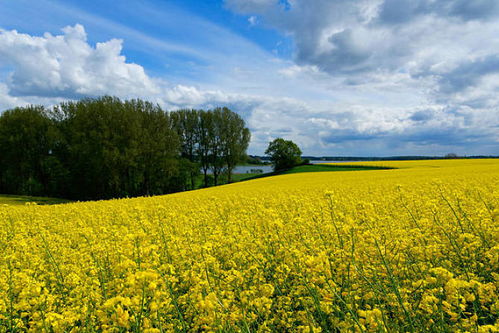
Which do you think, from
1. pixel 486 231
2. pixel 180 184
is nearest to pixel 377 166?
pixel 180 184

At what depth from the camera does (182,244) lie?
16.3 feet

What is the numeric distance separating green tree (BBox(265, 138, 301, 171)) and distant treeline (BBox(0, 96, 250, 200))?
2885 centimetres

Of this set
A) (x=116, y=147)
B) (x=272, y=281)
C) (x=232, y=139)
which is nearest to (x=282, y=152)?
(x=232, y=139)

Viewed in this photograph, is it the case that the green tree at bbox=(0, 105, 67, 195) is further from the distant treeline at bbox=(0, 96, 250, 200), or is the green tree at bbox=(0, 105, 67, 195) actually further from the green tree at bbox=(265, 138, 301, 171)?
the green tree at bbox=(265, 138, 301, 171)

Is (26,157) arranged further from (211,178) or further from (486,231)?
(486,231)

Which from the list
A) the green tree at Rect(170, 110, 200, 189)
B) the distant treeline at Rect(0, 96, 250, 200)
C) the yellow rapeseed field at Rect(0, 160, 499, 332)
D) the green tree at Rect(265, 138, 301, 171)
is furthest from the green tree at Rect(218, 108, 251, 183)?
the yellow rapeseed field at Rect(0, 160, 499, 332)

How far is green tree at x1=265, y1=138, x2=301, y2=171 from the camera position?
223 ft

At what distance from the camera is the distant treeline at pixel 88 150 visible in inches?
1411

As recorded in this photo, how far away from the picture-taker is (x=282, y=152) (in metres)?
69.3

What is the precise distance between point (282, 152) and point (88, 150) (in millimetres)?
44279

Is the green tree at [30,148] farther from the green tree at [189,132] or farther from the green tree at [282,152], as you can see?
the green tree at [282,152]

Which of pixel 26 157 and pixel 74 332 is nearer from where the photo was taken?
pixel 74 332

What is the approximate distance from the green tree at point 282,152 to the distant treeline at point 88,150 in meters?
28.9

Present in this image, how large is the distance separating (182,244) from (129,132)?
35489 millimetres
